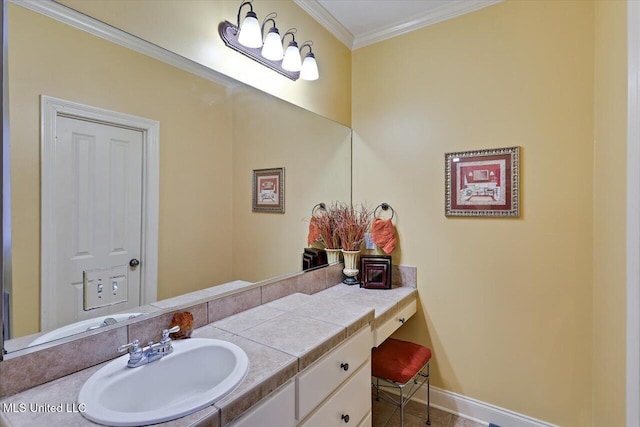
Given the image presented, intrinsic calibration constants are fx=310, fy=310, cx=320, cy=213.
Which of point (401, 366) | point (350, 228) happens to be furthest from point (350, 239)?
point (401, 366)

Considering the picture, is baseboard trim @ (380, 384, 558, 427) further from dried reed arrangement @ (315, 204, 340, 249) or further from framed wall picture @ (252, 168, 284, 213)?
framed wall picture @ (252, 168, 284, 213)

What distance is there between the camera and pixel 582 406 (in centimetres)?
170

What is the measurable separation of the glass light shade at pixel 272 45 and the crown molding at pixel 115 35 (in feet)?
0.98

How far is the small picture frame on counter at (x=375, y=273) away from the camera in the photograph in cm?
213

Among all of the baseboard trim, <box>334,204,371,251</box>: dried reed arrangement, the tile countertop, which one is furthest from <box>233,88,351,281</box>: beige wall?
the baseboard trim

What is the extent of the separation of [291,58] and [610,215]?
5.82 feet

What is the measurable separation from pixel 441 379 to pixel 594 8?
2.33 m

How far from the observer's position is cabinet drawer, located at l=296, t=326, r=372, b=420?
1.09 meters

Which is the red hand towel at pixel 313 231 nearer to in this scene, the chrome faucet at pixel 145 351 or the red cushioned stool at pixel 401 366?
the red cushioned stool at pixel 401 366

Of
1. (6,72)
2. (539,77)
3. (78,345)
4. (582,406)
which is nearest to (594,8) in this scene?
(539,77)

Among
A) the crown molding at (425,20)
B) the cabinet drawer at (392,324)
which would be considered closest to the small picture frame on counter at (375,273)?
the cabinet drawer at (392,324)

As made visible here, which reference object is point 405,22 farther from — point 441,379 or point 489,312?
point 441,379

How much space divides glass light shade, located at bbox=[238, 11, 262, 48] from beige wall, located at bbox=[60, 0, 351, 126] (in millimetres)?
74

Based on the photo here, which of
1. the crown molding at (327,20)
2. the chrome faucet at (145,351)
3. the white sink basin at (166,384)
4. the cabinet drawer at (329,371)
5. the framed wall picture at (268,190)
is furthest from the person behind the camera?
the crown molding at (327,20)
